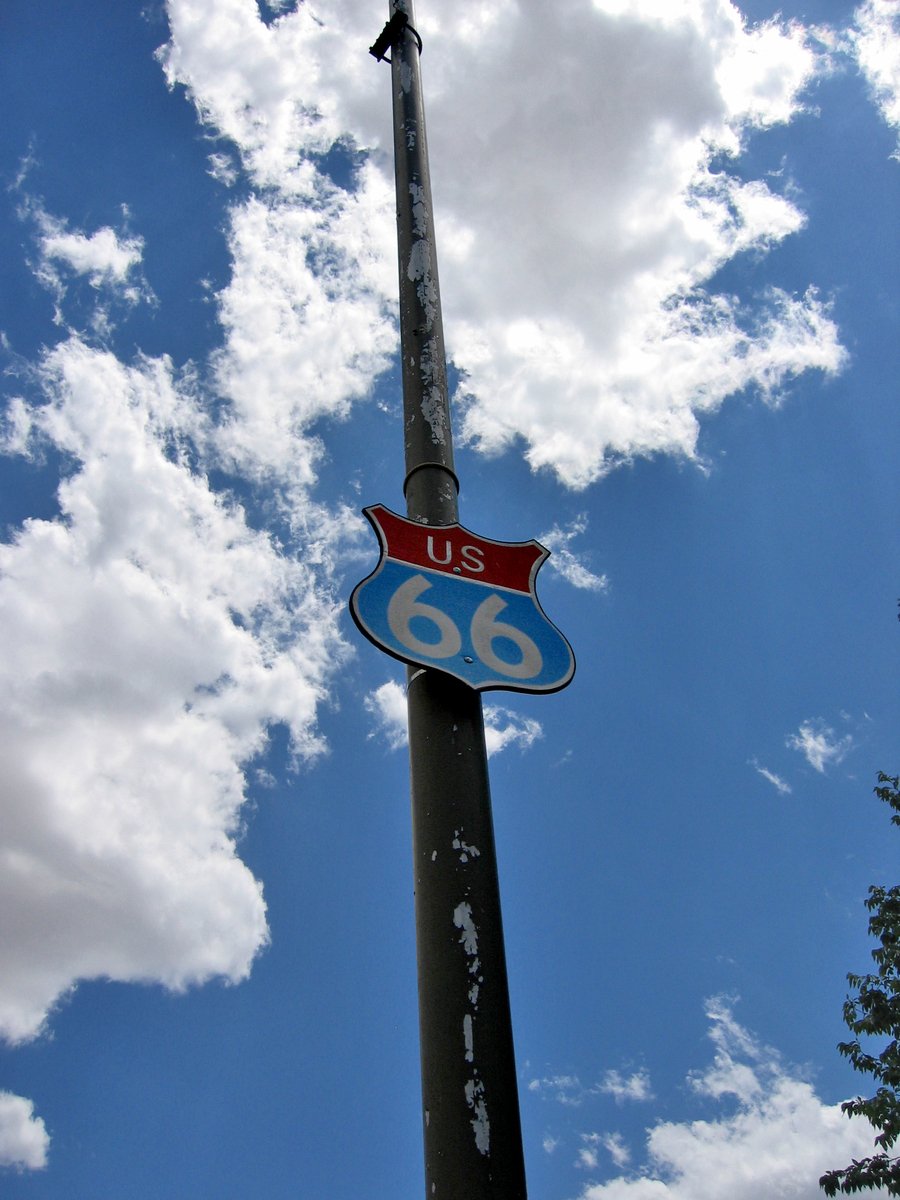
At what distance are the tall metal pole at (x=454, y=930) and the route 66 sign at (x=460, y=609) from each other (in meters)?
0.09

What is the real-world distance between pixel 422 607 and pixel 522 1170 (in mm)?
1699

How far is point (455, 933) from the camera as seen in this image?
7.83ft

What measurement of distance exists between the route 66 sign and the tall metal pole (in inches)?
3.7

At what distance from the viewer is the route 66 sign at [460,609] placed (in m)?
2.97

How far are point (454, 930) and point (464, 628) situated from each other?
1.08 meters

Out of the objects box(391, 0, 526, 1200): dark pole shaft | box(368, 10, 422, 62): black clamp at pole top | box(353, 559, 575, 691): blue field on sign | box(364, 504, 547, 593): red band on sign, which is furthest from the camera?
box(368, 10, 422, 62): black clamp at pole top

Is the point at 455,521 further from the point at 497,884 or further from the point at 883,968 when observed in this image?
the point at 883,968

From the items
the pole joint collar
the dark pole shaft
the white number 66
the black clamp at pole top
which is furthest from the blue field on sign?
the black clamp at pole top

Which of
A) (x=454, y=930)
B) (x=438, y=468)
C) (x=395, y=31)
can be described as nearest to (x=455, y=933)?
(x=454, y=930)

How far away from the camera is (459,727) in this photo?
2834 mm

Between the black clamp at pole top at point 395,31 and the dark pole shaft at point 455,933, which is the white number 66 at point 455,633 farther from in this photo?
the black clamp at pole top at point 395,31

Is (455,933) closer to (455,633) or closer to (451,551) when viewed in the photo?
(455,633)

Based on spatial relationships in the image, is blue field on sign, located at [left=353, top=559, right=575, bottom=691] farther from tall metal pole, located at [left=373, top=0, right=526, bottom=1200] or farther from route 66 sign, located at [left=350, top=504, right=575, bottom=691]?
tall metal pole, located at [left=373, top=0, right=526, bottom=1200]

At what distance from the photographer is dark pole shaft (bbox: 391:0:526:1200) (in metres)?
2.09
